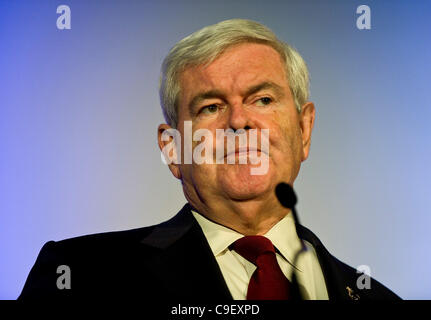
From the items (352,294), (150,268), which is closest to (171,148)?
(150,268)

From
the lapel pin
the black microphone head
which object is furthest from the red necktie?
the black microphone head

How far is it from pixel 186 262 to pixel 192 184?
0.34 metres

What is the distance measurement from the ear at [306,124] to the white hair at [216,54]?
1.5 inches

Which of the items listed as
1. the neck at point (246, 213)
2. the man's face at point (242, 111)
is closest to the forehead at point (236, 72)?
the man's face at point (242, 111)

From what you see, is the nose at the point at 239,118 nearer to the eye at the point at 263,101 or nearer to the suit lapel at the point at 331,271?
the eye at the point at 263,101

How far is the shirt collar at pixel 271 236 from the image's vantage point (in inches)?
97.3

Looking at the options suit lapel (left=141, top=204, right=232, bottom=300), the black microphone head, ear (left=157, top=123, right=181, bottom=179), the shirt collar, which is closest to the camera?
the black microphone head

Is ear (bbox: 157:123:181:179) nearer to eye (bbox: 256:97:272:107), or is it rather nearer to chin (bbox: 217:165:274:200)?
chin (bbox: 217:165:274:200)

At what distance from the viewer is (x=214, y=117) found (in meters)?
2.52

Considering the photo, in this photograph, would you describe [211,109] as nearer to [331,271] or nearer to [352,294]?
[331,271]

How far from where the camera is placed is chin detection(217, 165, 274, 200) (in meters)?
2.43

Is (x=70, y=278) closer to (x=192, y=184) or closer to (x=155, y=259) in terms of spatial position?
(x=155, y=259)

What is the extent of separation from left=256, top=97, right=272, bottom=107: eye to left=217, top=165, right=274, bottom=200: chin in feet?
0.87
